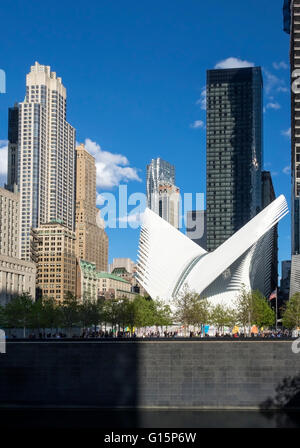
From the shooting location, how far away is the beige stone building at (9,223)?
6393 inches

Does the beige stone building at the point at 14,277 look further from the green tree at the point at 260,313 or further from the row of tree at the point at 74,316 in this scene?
the green tree at the point at 260,313

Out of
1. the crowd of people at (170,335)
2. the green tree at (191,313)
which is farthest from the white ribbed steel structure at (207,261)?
the crowd of people at (170,335)

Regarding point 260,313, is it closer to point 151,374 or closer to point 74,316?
point 74,316

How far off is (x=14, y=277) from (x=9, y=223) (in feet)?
86.5

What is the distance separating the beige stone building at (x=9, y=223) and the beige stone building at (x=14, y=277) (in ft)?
44.8

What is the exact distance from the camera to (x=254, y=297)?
330 ft

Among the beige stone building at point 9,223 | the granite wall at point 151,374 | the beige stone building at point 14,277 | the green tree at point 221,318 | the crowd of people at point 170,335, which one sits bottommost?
the granite wall at point 151,374

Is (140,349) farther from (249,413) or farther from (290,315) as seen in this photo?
(290,315)

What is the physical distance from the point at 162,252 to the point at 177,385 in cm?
6418

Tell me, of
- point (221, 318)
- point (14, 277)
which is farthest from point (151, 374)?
point (14, 277)

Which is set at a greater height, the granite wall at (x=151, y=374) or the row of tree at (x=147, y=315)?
the row of tree at (x=147, y=315)

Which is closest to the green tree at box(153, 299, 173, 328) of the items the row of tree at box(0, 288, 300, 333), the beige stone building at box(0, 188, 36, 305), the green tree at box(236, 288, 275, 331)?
the row of tree at box(0, 288, 300, 333)

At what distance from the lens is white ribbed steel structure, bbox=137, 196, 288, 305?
10319 centimetres
